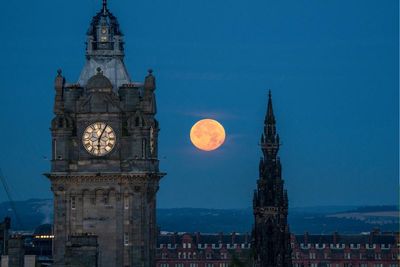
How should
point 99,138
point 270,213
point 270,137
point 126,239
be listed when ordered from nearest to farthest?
1. point 270,213
2. point 270,137
3. point 126,239
4. point 99,138

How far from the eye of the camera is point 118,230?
15812 centimetres

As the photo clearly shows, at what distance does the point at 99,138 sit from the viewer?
15938 cm

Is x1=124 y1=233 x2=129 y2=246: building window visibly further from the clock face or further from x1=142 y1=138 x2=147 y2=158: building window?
the clock face

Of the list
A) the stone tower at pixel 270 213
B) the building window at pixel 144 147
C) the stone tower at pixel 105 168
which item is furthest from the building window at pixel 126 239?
the stone tower at pixel 270 213

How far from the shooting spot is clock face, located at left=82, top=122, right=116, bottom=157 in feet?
520

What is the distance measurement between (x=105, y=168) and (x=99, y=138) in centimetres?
269

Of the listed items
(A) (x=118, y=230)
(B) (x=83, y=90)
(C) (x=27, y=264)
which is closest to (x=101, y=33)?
(B) (x=83, y=90)

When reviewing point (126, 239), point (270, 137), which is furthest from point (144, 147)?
point (270, 137)

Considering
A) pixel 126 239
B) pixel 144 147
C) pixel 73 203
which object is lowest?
pixel 126 239

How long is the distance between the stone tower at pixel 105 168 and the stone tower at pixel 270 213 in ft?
39.4

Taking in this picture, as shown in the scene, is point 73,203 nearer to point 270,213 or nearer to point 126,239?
point 126,239

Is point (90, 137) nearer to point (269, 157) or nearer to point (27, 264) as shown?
point (269, 157)

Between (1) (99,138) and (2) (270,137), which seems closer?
(2) (270,137)

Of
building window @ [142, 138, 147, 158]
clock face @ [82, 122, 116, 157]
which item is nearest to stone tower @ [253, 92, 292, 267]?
building window @ [142, 138, 147, 158]
